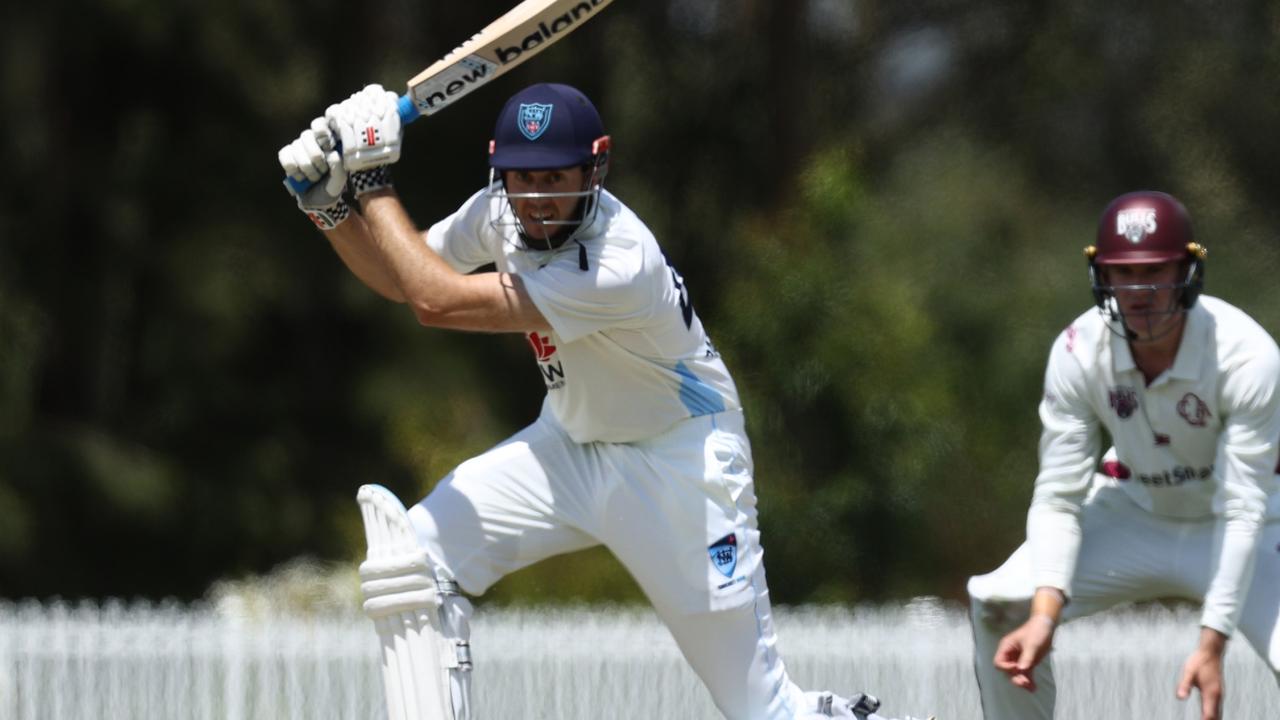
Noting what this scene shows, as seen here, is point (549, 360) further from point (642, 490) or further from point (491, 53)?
point (491, 53)

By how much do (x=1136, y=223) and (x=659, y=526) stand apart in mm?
1187

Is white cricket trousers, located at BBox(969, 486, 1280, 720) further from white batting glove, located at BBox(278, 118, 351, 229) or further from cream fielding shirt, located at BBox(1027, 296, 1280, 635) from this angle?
white batting glove, located at BBox(278, 118, 351, 229)

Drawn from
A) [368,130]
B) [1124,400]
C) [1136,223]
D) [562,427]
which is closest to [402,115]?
[368,130]

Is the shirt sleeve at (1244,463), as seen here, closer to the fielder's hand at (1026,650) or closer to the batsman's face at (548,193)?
the fielder's hand at (1026,650)

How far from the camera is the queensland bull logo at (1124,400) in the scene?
4082 mm

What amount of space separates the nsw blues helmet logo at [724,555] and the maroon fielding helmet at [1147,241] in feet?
3.03

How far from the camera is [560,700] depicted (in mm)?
6016

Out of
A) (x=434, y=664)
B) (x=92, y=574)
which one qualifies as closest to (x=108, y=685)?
(x=434, y=664)

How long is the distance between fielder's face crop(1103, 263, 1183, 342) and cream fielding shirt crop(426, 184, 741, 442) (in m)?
0.88

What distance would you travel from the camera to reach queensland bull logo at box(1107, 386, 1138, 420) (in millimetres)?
4082

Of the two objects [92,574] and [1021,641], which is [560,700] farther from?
[92,574]

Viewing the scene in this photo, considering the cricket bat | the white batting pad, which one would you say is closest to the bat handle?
the cricket bat

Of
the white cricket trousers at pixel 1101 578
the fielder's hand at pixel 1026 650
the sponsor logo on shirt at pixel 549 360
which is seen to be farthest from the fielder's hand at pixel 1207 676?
the sponsor logo on shirt at pixel 549 360

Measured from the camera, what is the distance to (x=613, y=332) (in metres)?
4.01
